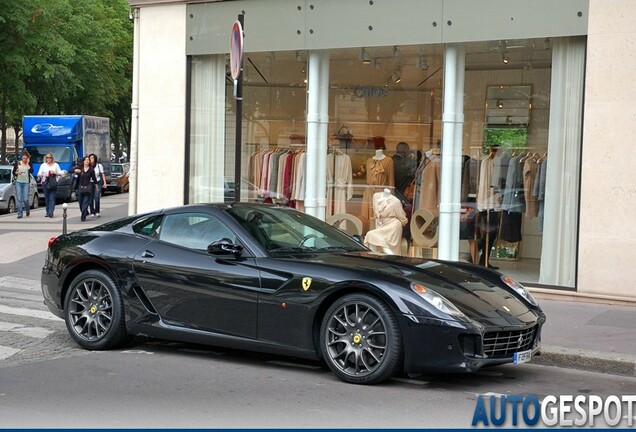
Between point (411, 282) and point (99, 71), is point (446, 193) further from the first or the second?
point (99, 71)

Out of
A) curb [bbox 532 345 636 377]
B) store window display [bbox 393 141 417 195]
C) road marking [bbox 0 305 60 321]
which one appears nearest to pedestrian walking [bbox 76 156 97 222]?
store window display [bbox 393 141 417 195]

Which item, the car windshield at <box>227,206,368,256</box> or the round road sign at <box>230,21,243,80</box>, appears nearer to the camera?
the car windshield at <box>227,206,368,256</box>

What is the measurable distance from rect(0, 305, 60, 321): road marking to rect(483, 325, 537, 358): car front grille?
5.47m

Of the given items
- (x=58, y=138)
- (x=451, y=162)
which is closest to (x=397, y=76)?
(x=451, y=162)

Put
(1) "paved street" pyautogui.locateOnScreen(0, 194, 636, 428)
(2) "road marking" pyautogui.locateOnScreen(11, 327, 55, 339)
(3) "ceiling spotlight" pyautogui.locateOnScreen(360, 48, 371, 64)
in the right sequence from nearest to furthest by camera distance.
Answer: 1. (1) "paved street" pyautogui.locateOnScreen(0, 194, 636, 428)
2. (2) "road marking" pyautogui.locateOnScreen(11, 327, 55, 339)
3. (3) "ceiling spotlight" pyautogui.locateOnScreen(360, 48, 371, 64)

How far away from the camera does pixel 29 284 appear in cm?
1394

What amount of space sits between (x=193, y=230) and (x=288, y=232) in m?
0.85

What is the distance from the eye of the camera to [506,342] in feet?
24.5

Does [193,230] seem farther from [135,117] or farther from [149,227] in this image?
[135,117]

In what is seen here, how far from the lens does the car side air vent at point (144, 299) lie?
28.2 feet

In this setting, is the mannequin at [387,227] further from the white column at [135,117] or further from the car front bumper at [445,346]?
the car front bumper at [445,346]

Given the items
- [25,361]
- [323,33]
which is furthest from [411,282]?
[323,33]

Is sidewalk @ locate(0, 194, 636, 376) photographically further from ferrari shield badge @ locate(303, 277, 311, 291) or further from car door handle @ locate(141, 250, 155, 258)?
car door handle @ locate(141, 250, 155, 258)

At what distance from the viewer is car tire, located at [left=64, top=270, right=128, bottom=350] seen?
8.75 metres
